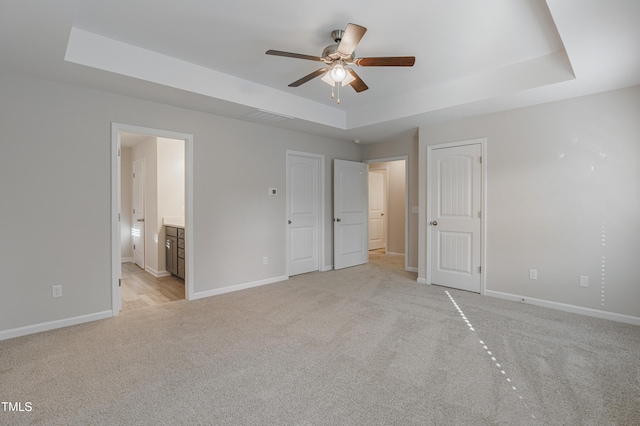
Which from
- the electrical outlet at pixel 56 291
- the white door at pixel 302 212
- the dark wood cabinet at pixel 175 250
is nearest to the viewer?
the electrical outlet at pixel 56 291

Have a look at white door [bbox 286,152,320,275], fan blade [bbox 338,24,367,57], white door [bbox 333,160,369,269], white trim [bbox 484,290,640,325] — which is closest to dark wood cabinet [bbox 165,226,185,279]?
white door [bbox 286,152,320,275]

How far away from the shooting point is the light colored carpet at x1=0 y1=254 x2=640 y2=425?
1.79 metres

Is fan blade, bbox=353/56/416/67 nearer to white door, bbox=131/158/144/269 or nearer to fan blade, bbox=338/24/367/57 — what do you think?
fan blade, bbox=338/24/367/57

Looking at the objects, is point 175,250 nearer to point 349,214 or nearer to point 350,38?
point 349,214

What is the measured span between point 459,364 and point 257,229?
317 centimetres

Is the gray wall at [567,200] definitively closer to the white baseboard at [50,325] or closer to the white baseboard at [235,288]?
the white baseboard at [235,288]

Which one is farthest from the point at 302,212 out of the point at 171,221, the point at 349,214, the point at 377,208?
the point at 377,208

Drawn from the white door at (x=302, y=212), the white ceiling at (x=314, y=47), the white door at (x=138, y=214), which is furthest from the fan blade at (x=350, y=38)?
the white door at (x=138, y=214)

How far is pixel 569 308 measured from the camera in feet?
11.3

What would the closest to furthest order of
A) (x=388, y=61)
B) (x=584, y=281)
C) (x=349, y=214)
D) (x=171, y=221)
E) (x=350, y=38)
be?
(x=350, y=38), (x=388, y=61), (x=584, y=281), (x=171, y=221), (x=349, y=214)

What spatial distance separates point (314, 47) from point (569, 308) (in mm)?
3958

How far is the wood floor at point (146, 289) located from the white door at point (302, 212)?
1778 millimetres

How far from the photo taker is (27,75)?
9.36ft

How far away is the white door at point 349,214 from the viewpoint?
5.66m
